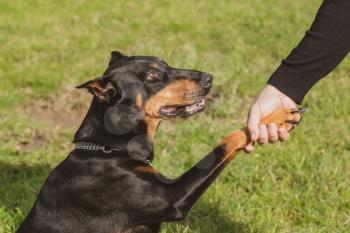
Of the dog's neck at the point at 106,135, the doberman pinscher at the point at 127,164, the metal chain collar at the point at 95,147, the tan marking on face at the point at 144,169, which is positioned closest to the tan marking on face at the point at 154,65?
the doberman pinscher at the point at 127,164

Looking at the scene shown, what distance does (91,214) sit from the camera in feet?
13.4

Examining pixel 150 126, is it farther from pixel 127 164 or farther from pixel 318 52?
pixel 318 52

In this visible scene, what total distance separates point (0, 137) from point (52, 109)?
2.88 ft

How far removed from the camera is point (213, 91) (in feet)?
24.0

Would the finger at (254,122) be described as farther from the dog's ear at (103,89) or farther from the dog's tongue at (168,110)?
the dog's ear at (103,89)

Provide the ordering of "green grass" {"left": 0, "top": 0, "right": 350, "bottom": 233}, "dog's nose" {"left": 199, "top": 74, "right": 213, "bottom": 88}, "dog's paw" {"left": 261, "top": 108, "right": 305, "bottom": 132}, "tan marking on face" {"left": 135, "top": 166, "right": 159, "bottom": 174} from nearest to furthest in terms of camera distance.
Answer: "dog's paw" {"left": 261, "top": 108, "right": 305, "bottom": 132} → "tan marking on face" {"left": 135, "top": 166, "right": 159, "bottom": 174} → "dog's nose" {"left": 199, "top": 74, "right": 213, "bottom": 88} → "green grass" {"left": 0, "top": 0, "right": 350, "bottom": 233}

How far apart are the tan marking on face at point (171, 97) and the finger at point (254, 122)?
76 centimetres

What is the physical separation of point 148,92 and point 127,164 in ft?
1.96

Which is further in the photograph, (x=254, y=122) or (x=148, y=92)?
(x=148, y=92)

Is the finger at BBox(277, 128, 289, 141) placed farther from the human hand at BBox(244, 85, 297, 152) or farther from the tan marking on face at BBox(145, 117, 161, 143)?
the tan marking on face at BBox(145, 117, 161, 143)

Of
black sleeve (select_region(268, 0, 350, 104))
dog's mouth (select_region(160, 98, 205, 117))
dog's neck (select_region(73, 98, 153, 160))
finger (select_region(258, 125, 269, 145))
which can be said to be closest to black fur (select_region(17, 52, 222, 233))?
dog's neck (select_region(73, 98, 153, 160))

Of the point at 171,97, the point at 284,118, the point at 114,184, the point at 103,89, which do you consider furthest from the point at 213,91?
the point at 284,118

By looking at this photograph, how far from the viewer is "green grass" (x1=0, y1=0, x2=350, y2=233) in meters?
5.06

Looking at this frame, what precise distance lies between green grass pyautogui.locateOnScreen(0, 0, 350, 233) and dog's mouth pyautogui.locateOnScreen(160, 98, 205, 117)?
95cm
